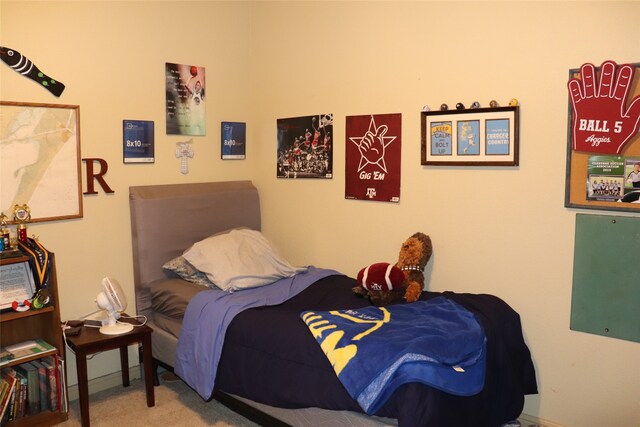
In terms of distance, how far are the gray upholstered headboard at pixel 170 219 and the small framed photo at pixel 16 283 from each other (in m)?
0.74

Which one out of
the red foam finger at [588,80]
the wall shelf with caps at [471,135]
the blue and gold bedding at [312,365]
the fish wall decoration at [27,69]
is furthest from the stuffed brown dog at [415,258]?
the fish wall decoration at [27,69]

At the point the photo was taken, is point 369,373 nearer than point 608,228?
Yes

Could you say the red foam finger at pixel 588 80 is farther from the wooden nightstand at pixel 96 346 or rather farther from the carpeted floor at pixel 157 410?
the wooden nightstand at pixel 96 346

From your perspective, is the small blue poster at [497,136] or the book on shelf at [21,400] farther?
the small blue poster at [497,136]

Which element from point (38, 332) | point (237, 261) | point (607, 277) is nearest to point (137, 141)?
point (237, 261)

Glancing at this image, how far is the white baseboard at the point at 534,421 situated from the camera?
107 inches

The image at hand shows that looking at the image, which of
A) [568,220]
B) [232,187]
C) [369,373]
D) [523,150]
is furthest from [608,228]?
[232,187]

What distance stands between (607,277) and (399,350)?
1096 mm

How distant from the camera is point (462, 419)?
7.16ft

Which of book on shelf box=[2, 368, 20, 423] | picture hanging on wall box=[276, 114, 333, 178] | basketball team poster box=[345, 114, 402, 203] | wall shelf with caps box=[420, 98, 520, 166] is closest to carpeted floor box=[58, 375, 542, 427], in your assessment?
book on shelf box=[2, 368, 20, 423]

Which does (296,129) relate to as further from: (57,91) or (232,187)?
(57,91)

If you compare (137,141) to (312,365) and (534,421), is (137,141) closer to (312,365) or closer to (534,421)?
(312,365)

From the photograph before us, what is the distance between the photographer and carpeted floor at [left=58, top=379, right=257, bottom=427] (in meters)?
2.91

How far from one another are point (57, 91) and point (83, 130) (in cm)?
25
